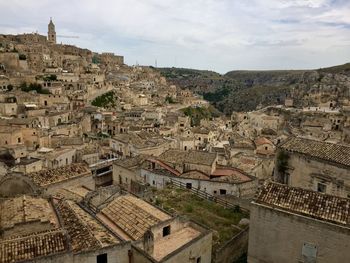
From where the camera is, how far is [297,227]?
48.4ft

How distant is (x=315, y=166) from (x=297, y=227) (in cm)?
612

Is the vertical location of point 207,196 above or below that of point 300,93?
below

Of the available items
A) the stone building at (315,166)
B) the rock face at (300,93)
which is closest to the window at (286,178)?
the stone building at (315,166)

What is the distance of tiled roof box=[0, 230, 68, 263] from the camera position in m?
11.8

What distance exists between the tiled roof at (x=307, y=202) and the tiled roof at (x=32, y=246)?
9.16 m

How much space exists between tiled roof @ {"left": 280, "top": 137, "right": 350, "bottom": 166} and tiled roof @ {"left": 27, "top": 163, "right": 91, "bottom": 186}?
1525cm

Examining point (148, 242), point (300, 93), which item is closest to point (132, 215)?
point (148, 242)

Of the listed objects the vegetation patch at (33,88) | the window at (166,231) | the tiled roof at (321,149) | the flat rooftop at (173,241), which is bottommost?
the flat rooftop at (173,241)

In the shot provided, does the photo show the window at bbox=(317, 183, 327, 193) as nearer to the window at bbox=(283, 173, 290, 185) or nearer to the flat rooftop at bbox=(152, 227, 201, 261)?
the window at bbox=(283, 173, 290, 185)

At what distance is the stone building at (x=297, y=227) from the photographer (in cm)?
1396

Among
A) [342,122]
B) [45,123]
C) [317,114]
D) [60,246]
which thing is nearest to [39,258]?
[60,246]

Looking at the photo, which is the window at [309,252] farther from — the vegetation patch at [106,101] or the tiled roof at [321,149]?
the vegetation patch at [106,101]

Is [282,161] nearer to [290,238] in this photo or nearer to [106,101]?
[290,238]

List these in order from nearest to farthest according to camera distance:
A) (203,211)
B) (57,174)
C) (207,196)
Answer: (203,211)
(207,196)
(57,174)
